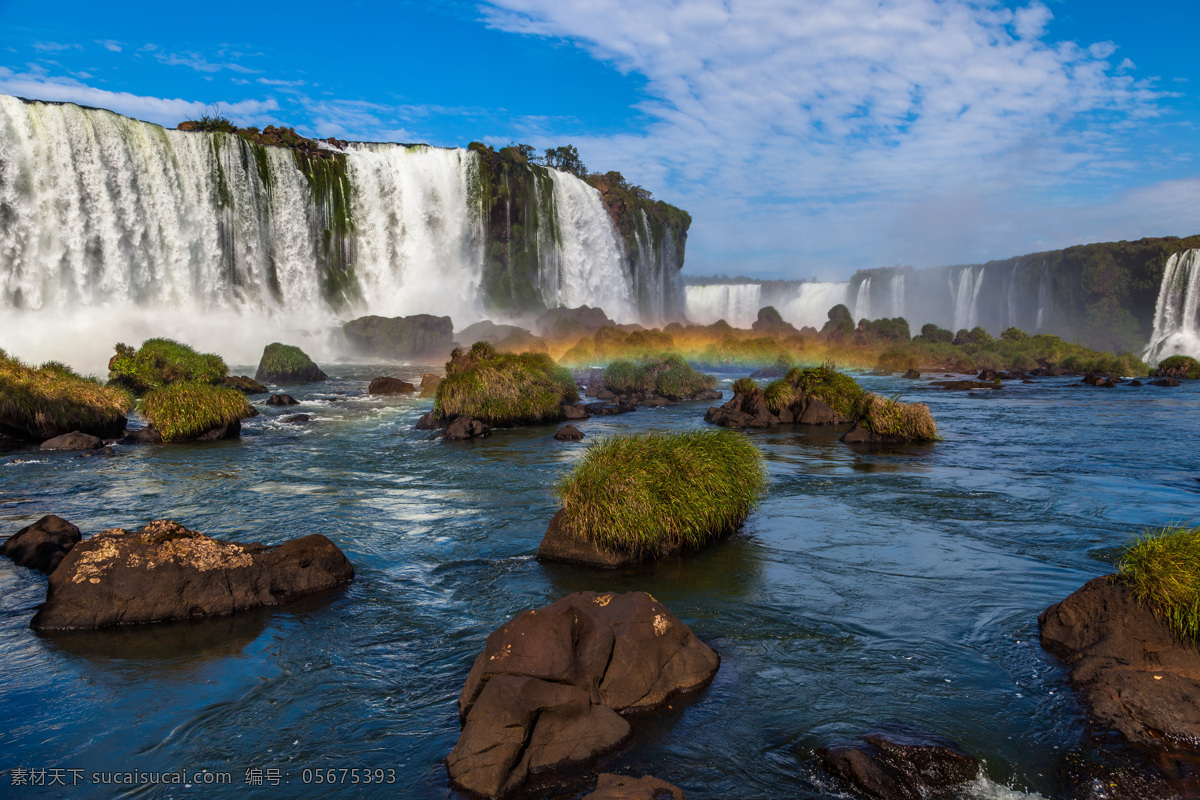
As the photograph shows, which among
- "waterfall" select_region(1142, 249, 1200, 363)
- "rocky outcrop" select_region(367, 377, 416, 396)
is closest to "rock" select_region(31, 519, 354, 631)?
"rocky outcrop" select_region(367, 377, 416, 396)

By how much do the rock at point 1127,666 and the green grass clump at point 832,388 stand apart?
61.5 ft

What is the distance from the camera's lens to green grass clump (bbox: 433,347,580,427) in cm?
2531

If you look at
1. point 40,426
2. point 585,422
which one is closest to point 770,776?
point 585,422

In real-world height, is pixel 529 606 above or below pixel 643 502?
below

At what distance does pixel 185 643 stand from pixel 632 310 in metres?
85.6

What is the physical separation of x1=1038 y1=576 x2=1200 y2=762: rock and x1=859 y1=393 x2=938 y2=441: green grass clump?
15016mm

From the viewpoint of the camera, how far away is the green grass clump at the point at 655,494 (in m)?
11.1

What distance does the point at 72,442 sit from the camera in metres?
20.2

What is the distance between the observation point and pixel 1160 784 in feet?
18.5

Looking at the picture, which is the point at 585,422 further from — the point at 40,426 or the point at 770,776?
the point at 770,776

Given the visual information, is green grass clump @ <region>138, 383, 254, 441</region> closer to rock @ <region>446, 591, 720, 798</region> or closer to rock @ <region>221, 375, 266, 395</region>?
rock @ <region>221, 375, 266, 395</region>

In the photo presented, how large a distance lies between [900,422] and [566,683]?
62.7 ft

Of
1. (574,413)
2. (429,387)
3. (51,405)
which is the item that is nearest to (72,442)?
(51,405)

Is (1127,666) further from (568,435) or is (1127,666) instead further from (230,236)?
(230,236)
